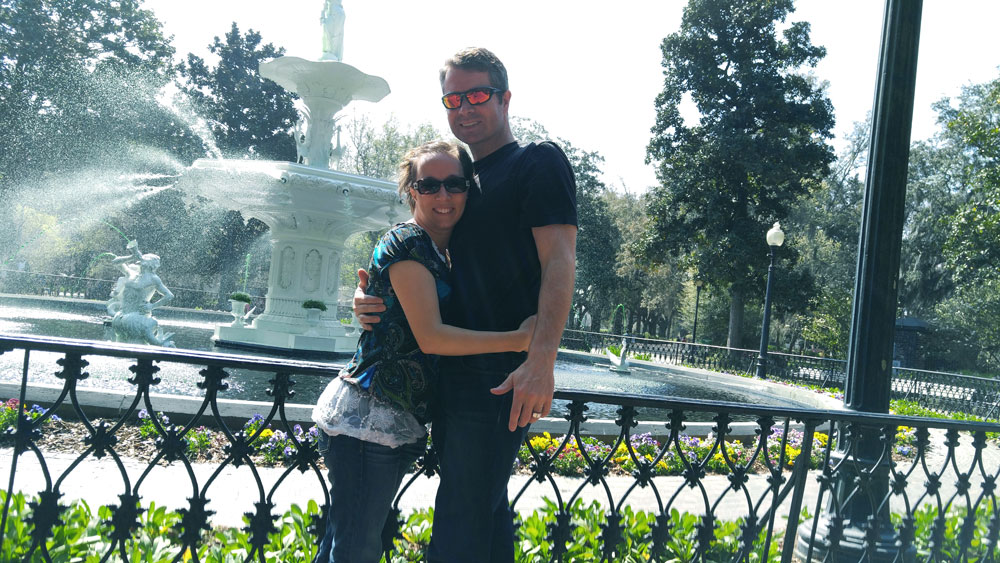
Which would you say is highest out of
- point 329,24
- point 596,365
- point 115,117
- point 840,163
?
point 840,163

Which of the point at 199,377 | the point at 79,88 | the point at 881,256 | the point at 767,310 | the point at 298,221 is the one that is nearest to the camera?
the point at 881,256

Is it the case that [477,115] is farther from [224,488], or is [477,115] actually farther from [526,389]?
[224,488]

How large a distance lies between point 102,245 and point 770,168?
41.7m

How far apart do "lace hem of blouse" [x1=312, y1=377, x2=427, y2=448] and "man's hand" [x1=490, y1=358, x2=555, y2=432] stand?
30 centimetres

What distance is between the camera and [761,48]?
28812 mm

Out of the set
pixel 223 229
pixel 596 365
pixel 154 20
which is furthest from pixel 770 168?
pixel 154 20

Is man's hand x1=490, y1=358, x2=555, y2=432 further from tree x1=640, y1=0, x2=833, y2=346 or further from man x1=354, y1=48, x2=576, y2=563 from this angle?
tree x1=640, y1=0, x2=833, y2=346

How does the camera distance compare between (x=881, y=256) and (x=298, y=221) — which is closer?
(x=881, y=256)

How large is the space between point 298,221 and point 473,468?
1175 cm

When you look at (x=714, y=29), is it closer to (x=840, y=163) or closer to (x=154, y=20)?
(x=840, y=163)

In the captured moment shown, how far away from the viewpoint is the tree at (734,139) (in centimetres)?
2761

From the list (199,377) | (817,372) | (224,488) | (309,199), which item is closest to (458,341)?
(224,488)

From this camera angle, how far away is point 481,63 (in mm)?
2084

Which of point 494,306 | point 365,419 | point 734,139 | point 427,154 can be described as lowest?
point 365,419
